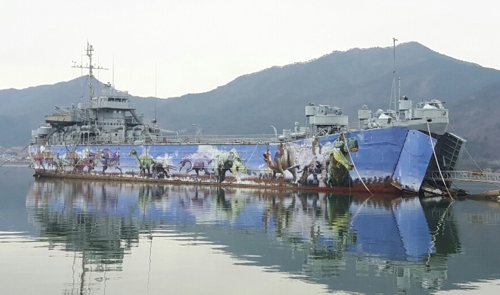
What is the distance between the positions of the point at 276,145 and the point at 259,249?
30.0 metres

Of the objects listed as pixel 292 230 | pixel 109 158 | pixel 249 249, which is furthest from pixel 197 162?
pixel 249 249

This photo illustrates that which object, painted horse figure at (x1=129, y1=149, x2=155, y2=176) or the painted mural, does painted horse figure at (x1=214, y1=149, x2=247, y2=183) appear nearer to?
the painted mural

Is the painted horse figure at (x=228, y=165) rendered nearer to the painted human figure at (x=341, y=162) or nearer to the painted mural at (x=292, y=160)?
the painted mural at (x=292, y=160)

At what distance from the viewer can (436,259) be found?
63.7 ft

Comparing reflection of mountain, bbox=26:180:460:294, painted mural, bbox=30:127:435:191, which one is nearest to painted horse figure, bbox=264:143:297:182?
painted mural, bbox=30:127:435:191

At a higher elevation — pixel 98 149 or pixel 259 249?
pixel 98 149

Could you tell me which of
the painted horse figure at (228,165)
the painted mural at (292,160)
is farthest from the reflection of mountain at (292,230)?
the painted horse figure at (228,165)

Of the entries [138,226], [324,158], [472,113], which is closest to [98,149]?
[324,158]

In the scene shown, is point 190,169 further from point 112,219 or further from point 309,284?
point 309,284

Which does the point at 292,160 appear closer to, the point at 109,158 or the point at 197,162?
the point at 197,162

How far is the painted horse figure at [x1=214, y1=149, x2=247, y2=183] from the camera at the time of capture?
5425 cm

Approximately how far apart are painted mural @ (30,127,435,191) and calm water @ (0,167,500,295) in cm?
713

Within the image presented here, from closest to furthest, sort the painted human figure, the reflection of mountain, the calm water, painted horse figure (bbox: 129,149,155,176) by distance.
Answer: the calm water < the reflection of mountain < the painted human figure < painted horse figure (bbox: 129,149,155,176)

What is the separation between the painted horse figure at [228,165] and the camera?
178 feet
